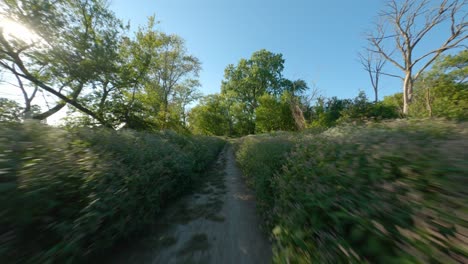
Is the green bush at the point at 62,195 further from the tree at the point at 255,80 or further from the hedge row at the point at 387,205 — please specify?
the tree at the point at 255,80

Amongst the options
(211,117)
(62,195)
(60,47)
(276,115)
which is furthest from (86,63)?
(211,117)

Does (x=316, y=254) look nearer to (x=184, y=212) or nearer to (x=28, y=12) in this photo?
(x=184, y=212)

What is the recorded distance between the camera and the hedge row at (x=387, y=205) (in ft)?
→ 2.96

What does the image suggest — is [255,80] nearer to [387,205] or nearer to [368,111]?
[368,111]

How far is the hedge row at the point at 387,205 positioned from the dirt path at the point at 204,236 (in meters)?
1.45

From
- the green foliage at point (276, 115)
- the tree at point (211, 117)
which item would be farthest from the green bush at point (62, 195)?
the tree at point (211, 117)

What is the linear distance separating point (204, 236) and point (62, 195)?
2573 mm

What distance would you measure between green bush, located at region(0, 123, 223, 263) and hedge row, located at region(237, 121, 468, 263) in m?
2.46

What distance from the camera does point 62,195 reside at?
180 centimetres

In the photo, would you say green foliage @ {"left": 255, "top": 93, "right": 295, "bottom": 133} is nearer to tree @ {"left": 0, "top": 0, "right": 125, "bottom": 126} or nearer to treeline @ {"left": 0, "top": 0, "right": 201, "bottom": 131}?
treeline @ {"left": 0, "top": 0, "right": 201, "bottom": 131}

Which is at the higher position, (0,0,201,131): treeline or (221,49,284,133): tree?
(221,49,284,133): tree

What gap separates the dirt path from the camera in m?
2.70

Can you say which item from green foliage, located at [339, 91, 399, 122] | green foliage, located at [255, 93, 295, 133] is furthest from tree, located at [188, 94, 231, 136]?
green foliage, located at [339, 91, 399, 122]

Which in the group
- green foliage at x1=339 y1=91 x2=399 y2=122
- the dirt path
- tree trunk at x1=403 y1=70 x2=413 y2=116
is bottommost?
the dirt path
